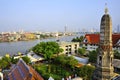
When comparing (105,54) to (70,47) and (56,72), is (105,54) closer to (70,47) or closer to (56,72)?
(56,72)

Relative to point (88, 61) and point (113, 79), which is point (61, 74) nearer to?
point (88, 61)

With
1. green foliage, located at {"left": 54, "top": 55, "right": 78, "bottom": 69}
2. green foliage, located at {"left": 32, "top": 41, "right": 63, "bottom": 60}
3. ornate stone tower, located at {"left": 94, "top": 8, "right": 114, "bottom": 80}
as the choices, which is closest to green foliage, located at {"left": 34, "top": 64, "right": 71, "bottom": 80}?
green foliage, located at {"left": 54, "top": 55, "right": 78, "bottom": 69}

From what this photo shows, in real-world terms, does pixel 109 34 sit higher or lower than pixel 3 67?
higher

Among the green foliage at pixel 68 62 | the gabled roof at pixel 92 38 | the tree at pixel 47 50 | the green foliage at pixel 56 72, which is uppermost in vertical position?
the gabled roof at pixel 92 38

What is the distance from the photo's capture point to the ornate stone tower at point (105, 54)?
8.53 meters

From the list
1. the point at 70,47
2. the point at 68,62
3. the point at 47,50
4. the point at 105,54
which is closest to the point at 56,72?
the point at 68,62

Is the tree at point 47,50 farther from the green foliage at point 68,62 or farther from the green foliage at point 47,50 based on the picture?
the green foliage at point 68,62

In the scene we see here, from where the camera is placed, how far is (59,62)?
78.0 ft

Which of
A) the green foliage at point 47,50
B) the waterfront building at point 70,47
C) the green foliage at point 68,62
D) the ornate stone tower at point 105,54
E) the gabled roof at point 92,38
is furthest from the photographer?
the waterfront building at point 70,47

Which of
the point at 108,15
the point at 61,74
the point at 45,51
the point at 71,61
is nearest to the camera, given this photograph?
the point at 108,15

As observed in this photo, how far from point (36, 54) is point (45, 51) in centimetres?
163

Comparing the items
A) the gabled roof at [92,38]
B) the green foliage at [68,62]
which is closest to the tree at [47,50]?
the green foliage at [68,62]

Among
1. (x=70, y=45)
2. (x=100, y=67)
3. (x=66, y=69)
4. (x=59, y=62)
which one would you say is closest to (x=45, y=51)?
(x=59, y=62)

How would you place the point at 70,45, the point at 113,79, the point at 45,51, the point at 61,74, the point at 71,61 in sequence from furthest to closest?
the point at 70,45 → the point at 45,51 → the point at 71,61 → the point at 61,74 → the point at 113,79
